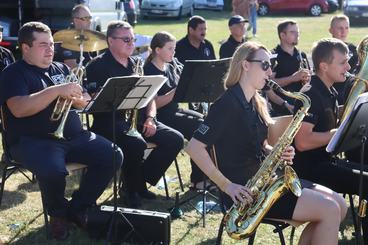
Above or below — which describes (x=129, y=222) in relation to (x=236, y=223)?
below

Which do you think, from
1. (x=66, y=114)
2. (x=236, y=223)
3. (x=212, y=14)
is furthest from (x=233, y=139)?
(x=212, y=14)

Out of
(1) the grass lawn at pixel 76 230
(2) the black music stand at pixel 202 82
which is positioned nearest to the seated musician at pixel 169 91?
(2) the black music stand at pixel 202 82

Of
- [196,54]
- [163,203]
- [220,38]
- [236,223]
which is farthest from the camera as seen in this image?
[220,38]

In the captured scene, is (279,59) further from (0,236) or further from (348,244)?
(0,236)

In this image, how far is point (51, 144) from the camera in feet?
15.5

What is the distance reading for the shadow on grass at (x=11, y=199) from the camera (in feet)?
18.2

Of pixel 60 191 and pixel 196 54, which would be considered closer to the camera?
pixel 60 191

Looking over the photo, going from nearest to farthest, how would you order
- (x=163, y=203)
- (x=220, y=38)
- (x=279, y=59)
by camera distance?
(x=163, y=203), (x=279, y=59), (x=220, y=38)

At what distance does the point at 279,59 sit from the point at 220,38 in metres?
12.2

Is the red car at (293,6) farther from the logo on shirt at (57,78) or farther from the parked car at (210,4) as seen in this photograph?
the logo on shirt at (57,78)

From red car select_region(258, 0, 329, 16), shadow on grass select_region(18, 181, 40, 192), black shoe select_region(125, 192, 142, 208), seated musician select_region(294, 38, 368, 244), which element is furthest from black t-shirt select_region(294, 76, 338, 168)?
red car select_region(258, 0, 329, 16)

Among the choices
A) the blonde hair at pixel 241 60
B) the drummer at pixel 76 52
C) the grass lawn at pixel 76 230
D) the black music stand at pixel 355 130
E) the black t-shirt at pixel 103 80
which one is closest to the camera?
the black music stand at pixel 355 130

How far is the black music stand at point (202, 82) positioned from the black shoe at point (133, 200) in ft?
1.36

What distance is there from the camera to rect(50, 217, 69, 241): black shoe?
4.75 meters
